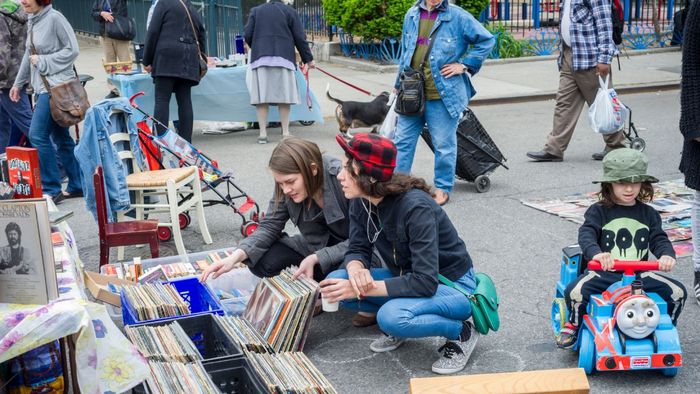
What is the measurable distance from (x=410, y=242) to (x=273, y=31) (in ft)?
20.2

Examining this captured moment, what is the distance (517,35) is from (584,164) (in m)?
10.0

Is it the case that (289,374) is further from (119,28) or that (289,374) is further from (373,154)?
(119,28)

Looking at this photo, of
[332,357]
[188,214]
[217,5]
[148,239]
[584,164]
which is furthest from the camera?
[217,5]

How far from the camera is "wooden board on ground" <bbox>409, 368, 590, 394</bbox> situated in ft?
8.92

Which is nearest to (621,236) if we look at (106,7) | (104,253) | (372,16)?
(104,253)

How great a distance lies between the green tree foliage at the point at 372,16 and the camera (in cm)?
1491

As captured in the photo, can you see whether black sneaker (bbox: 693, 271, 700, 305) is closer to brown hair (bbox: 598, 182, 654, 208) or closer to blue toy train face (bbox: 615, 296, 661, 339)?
brown hair (bbox: 598, 182, 654, 208)

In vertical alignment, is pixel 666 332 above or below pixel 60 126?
below

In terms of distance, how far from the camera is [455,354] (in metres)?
4.29

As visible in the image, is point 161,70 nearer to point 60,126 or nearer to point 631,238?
point 60,126

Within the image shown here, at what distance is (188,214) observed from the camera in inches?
275

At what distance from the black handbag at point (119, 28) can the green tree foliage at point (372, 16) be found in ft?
13.5

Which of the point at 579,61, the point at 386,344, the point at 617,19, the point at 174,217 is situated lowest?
the point at 386,344

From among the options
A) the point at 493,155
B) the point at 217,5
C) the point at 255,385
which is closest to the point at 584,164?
the point at 493,155
